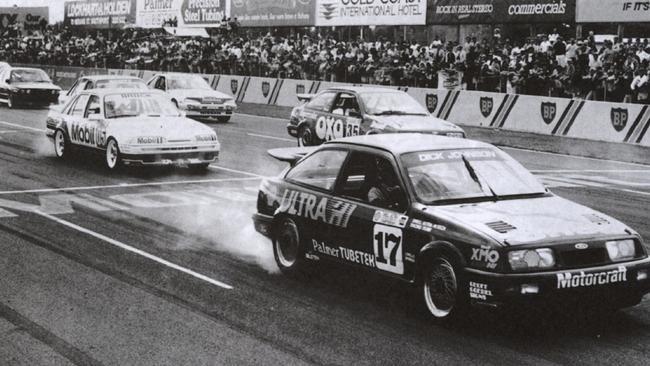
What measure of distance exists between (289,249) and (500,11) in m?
20.2

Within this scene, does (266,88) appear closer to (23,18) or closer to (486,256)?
(486,256)

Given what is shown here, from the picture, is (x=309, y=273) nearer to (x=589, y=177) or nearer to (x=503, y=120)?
(x=589, y=177)

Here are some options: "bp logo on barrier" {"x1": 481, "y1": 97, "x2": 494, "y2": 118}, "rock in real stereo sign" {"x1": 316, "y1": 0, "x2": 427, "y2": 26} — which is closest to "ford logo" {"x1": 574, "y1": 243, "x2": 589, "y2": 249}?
"bp logo on barrier" {"x1": 481, "y1": 97, "x2": 494, "y2": 118}

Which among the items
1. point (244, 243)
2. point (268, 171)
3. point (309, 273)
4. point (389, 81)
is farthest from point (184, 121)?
point (389, 81)

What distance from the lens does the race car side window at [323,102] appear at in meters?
17.2

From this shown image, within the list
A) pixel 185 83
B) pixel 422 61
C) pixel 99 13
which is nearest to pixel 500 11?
pixel 422 61

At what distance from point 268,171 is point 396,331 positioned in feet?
30.1

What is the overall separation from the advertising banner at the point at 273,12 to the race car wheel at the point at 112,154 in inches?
827

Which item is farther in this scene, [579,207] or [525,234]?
[579,207]

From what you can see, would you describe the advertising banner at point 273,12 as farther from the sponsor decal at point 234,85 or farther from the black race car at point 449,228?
the black race car at point 449,228

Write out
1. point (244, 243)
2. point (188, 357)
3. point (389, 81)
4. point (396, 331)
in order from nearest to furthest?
point (188, 357) < point (396, 331) < point (244, 243) < point (389, 81)

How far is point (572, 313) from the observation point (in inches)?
264

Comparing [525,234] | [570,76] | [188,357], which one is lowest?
[188,357]

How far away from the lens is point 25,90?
1172 inches
